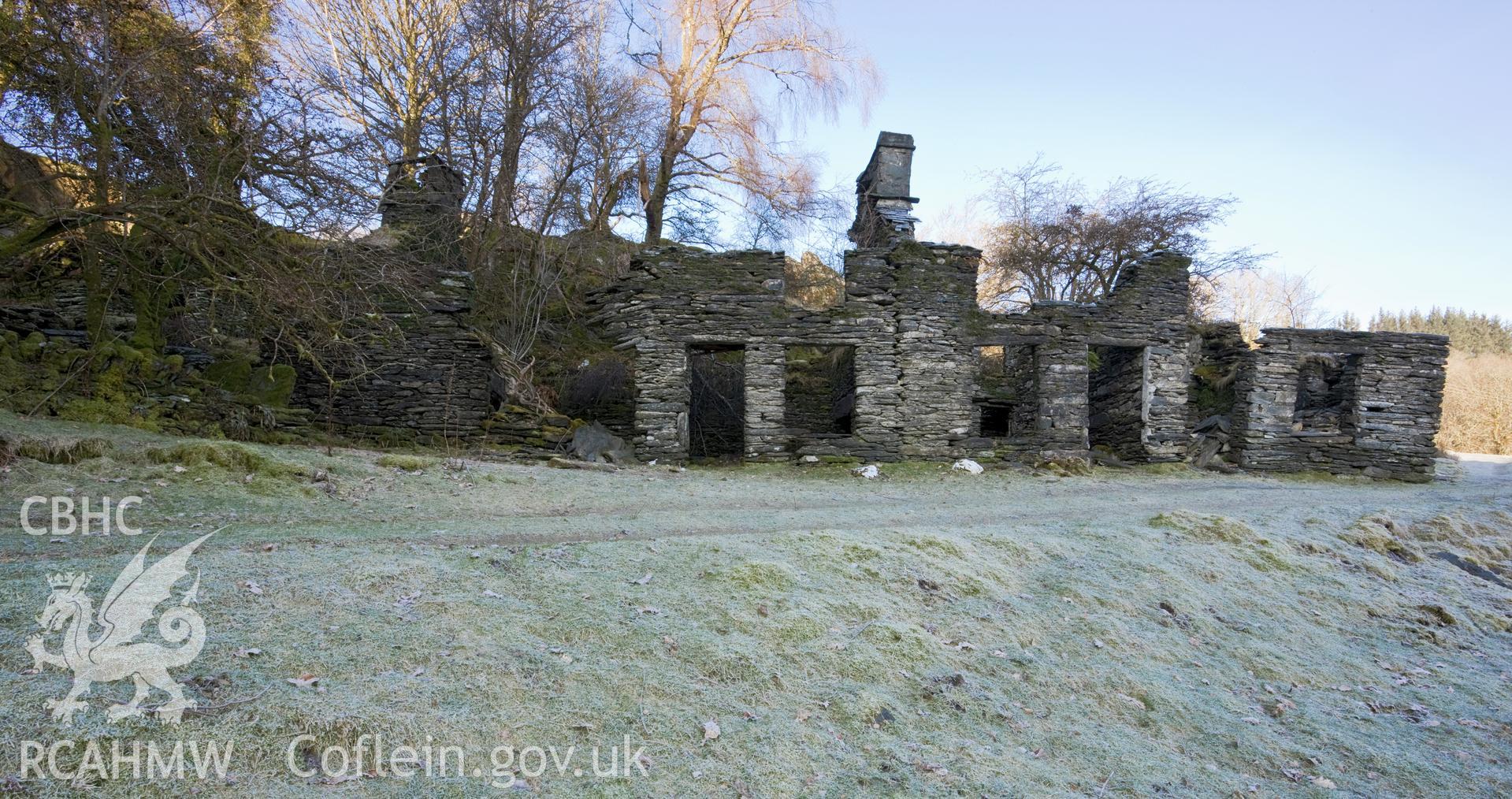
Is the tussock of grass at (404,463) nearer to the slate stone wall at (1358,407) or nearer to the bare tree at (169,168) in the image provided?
the bare tree at (169,168)

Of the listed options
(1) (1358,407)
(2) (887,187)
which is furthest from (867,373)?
(1) (1358,407)

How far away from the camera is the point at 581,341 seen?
47.8ft

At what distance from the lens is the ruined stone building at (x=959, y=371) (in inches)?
512

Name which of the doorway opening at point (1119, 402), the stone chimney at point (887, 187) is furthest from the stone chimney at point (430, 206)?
the doorway opening at point (1119, 402)

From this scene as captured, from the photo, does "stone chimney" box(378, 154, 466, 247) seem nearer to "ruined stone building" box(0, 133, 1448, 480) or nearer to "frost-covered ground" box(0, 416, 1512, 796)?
"ruined stone building" box(0, 133, 1448, 480)

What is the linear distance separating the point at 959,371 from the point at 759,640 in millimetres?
9907

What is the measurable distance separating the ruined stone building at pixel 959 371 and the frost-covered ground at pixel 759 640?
4.81 metres

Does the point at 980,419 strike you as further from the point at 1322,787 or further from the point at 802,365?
the point at 1322,787

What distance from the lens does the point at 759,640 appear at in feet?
15.1

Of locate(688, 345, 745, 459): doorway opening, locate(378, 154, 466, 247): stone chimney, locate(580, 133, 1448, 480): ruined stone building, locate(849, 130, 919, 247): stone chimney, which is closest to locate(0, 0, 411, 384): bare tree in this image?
locate(378, 154, 466, 247): stone chimney

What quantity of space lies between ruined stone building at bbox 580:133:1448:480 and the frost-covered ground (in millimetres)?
4810

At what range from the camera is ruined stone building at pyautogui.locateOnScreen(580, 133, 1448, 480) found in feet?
42.7

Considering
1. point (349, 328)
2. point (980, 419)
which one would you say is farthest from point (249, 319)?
point (980, 419)

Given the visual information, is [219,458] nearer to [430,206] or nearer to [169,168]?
[169,168]
